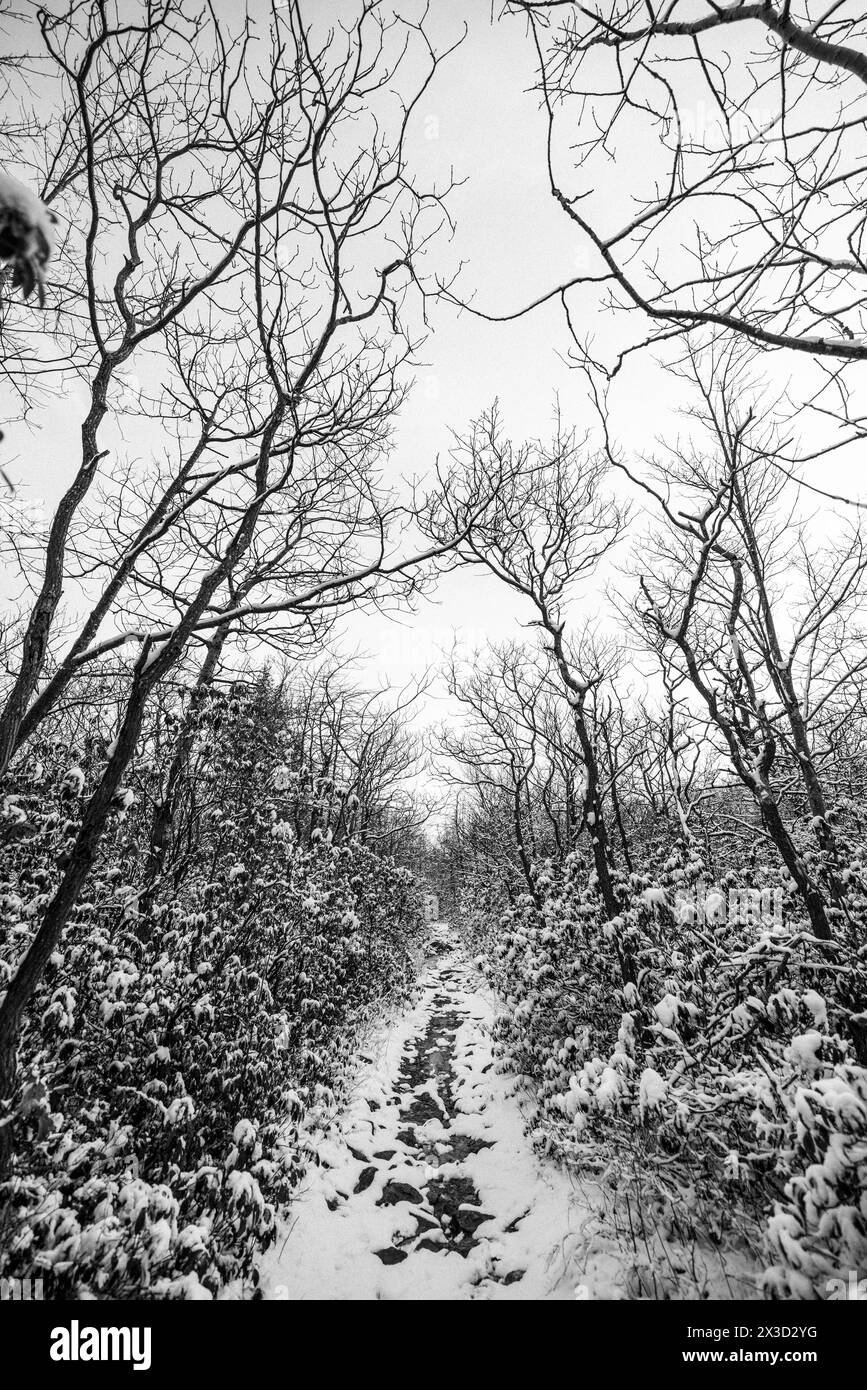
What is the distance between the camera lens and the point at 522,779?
11.2 meters

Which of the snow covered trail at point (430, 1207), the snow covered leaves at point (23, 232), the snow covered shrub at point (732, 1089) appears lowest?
the snow covered trail at point (430, 1207)

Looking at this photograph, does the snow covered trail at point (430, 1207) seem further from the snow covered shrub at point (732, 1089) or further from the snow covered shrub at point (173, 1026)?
the snow covered shrub at point (732, 1089)

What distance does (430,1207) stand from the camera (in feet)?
13.7

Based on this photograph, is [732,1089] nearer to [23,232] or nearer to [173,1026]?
[173,1026]

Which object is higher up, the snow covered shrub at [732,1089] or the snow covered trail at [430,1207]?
the snow covered shrub at [732,1089]

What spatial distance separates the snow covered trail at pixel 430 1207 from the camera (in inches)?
130

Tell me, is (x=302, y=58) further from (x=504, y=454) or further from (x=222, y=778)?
(x=222, y=778)

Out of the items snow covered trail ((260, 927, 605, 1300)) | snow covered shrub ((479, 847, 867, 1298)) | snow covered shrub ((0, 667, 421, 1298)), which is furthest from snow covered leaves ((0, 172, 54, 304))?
snow covered trail ((260, 927, 605, 1300))

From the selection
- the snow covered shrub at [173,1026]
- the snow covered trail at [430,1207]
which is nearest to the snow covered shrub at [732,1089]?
the snow covered trail at [430,1207]

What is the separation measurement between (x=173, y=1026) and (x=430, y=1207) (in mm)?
2746

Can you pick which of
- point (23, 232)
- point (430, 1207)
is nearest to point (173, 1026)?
point (430, 1207)

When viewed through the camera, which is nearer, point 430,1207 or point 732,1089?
point 732,1089

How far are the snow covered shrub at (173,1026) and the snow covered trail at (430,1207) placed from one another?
0.37 meters
